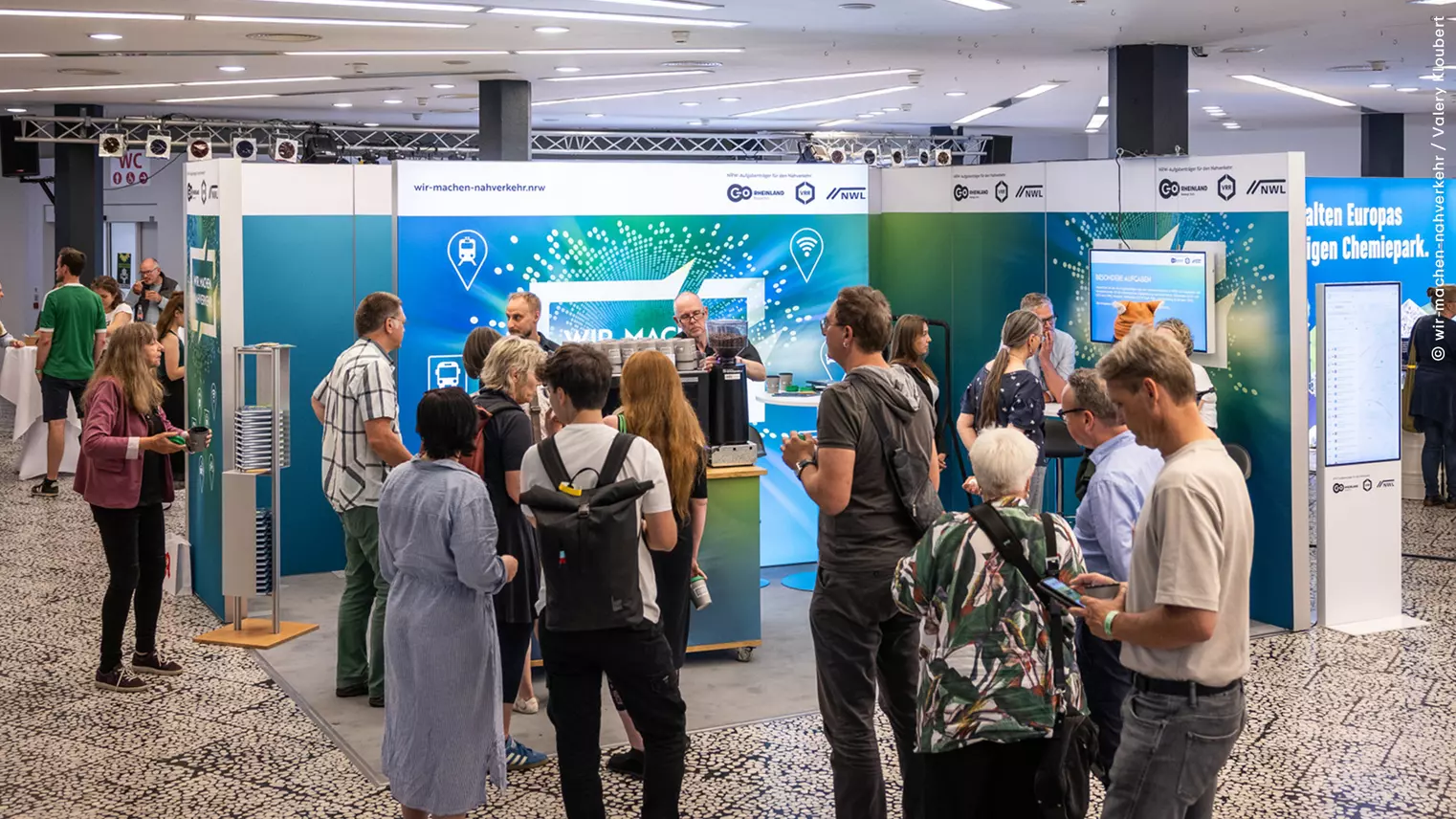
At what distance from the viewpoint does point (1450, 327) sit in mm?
9484

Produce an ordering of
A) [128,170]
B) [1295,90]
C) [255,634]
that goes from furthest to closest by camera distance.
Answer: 1. [128,170]
2. [1295,90]
3. [255,634]

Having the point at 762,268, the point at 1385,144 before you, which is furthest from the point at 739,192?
the point at 1385,144

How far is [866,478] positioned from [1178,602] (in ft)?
3.85

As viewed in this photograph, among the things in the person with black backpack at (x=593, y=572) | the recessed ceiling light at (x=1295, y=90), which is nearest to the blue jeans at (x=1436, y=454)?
the recessed ceiling light at (x=1295, y=90)

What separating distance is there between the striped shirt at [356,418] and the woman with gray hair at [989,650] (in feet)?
9.02

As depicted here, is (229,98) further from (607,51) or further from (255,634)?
(255,634)

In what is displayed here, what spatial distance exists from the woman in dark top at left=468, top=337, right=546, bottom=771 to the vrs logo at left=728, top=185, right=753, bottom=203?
3.30 metres

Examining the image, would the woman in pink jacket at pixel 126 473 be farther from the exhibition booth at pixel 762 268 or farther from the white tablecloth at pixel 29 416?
the white tablecloth at pixel 29 416

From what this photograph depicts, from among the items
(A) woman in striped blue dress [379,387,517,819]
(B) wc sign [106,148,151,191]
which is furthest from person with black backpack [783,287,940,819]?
(B) wc sign [106,148,151,191]

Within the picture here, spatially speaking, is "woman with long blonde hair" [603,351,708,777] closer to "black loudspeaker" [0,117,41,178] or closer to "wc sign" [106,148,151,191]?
"black loudspeaker" [0,117,41,178]

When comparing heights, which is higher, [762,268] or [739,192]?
[739,192]

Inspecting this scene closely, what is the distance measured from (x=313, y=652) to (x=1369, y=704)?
14.0 ft

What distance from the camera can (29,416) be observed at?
11258 millimetres

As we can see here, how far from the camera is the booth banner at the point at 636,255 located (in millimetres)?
7305
